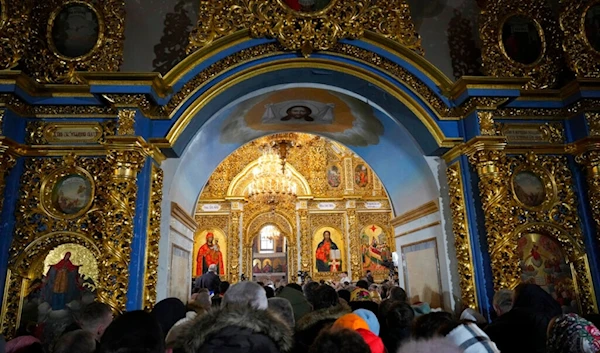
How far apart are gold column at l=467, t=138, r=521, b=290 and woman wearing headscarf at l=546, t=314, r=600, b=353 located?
3.16 metres

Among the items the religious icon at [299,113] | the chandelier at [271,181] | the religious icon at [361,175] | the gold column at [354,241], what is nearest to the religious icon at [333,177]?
the religious icon at [361,175]

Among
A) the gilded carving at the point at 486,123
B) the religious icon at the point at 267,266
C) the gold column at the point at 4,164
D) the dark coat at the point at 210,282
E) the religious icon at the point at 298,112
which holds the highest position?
the religious icon at the point at 298,112

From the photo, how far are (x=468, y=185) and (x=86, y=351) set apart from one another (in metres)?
5.12

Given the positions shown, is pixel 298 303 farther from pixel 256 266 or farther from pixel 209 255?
pixel 256 266

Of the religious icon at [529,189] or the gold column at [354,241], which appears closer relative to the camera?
the religious icon at [529,189]

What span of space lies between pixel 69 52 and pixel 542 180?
7.24 meters

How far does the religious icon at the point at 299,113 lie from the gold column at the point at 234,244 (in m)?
10.5

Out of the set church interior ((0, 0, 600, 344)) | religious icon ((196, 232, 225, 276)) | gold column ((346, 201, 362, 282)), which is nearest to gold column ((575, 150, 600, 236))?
church interior ((0, 0, 600, 344))

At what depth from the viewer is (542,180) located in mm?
6156

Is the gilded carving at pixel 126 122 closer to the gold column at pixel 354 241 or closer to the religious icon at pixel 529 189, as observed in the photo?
the religious icon at pixel 529 189

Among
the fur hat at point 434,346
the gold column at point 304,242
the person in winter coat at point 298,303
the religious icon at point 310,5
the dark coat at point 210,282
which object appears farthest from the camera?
the gold column at point 304,242

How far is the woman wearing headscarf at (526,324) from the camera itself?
10.1 feet

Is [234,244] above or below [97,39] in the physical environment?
below

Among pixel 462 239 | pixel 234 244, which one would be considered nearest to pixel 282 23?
pixel 462 239
